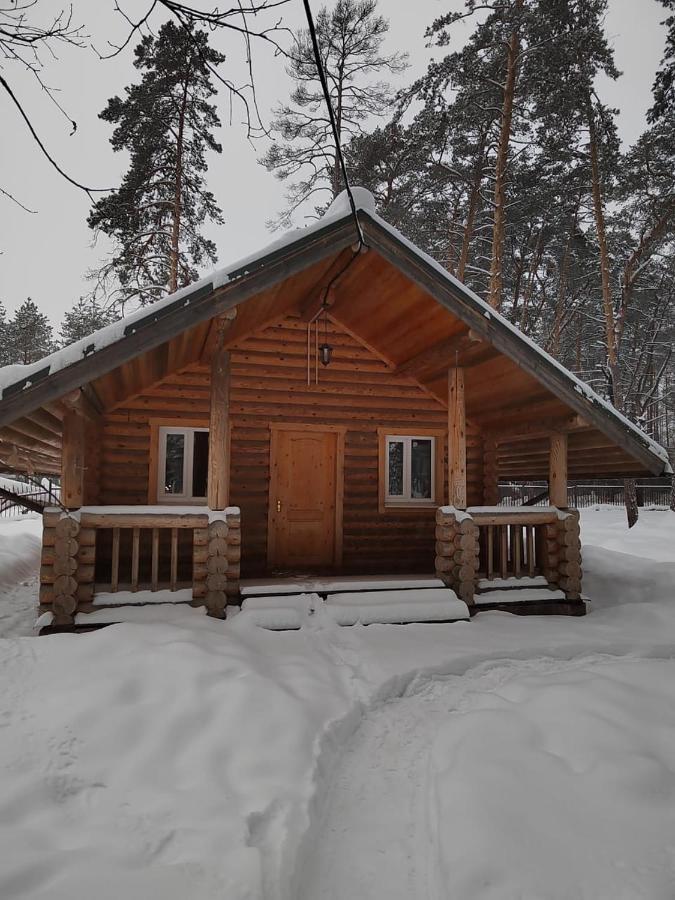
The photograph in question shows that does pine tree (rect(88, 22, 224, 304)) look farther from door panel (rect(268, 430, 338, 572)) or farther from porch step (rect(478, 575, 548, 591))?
porch step (rect(478, 575, 548, 591))

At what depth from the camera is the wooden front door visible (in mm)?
8141

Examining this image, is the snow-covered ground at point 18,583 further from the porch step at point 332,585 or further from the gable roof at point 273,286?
the gable roof at point 273,286

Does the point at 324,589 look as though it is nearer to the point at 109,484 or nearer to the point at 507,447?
the point at 109,484

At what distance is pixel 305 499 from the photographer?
833 centimetres

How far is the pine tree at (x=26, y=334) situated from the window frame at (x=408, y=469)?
1226 inches

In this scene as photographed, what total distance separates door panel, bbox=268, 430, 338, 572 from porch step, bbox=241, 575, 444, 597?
1373 millimetres

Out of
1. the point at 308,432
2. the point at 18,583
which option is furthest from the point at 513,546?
the point at 18,583

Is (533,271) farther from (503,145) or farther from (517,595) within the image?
(517,595)

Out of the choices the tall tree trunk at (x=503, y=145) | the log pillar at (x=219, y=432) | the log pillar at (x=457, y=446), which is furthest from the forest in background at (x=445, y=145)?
the log pillar at (x=457, y=446)

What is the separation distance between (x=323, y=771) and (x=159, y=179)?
14.7 m

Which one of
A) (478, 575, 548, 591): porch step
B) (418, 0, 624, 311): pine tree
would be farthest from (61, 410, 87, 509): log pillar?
(418, 0, 624, 311): pine tree

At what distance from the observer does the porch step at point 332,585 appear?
608cm

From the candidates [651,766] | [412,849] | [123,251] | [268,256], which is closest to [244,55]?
[268,256]

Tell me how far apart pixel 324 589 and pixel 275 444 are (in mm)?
2793
